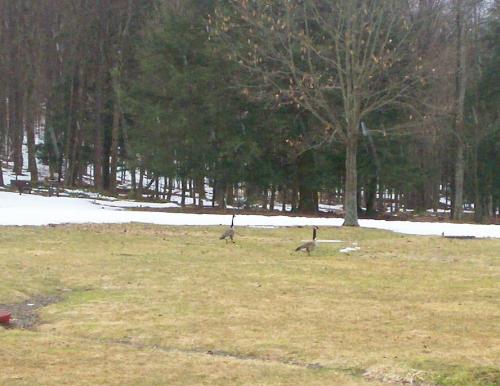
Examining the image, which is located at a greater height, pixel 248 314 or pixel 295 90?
pixel 295 90

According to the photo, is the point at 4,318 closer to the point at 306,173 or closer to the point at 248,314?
the point at 248,314

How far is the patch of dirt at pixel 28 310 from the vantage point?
34.6 ft

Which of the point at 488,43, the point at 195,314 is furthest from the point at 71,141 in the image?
the point at 195,314

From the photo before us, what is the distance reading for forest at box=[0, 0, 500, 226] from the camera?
2984cm

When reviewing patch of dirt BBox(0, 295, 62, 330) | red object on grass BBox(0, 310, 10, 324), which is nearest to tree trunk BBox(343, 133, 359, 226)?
patch of dirt BBox(0, 295, 62, 330)

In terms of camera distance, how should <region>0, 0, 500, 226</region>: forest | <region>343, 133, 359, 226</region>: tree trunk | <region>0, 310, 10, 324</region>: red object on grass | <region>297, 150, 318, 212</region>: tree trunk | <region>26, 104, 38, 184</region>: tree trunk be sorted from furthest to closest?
<region>26, 104, 38, 184</region>: tree trunk
<region>297, 150, 318, 212</region>: tree trunk
<region>0, 0, 500, 226</region>: forest
<region>343, 133, 359, 226</region>: tree trunk
<region>0, 310, 10, 324</region>: red object on grass

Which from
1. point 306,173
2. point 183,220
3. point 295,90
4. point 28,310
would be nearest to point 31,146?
point 306,173

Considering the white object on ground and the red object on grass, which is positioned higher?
the white object on ground

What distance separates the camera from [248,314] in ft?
36.7

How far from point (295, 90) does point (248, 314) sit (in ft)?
64.7

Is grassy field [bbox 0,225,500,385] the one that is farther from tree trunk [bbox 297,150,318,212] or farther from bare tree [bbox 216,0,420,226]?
tree trunk [bbox 297,150,318,212]

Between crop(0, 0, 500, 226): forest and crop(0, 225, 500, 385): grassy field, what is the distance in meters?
11.1

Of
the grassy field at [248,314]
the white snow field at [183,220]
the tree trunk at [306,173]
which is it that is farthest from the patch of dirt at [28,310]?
the tree trunk at [306,173]

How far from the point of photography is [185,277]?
589 inches
